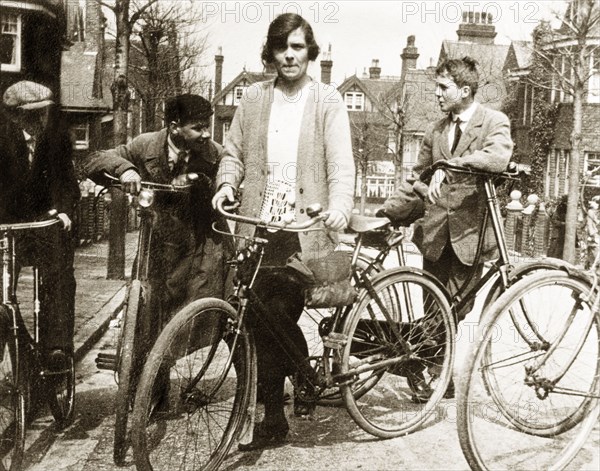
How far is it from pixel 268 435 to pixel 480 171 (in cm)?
190

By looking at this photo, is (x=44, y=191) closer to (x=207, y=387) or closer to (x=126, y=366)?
(x=126, y=366)

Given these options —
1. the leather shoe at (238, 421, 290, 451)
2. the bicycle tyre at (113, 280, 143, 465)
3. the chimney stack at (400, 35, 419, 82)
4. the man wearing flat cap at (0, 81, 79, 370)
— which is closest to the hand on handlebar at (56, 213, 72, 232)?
the man wearing flat cap at (0, 81, 79, 370)

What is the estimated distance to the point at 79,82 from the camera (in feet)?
61.2

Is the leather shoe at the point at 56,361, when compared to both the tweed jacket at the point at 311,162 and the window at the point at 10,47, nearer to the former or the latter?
the tweed jacket at the point at 311,162

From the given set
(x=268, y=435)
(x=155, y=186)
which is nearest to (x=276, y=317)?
(x=268, y=435)

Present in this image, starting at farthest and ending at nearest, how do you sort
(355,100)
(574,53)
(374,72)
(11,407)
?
(374,72) → (355,100) → (574,53) → (11,407)

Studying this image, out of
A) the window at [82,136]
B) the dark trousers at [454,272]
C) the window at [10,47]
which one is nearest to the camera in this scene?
the dark trousers at [454,272]

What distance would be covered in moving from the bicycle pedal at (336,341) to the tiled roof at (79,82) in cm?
1497

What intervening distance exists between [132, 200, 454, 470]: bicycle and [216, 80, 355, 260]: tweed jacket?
0.27 m

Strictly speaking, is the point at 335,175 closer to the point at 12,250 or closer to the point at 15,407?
the point at 12,250

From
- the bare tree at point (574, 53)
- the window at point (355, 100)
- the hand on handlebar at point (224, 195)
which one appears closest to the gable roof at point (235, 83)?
the hand on handlebar at point (224, 195)

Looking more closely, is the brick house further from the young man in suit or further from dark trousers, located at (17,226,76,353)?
dark trousers, located at (17,226,76,353)

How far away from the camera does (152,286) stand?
4152mm

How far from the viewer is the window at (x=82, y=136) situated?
25531 mm
